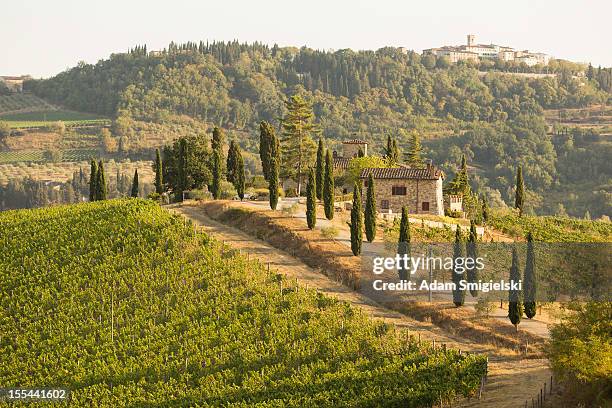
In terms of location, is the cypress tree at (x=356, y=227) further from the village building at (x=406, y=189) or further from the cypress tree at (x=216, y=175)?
the cypress tree at (x=216, y=175)

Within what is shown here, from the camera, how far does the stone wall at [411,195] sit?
226ft

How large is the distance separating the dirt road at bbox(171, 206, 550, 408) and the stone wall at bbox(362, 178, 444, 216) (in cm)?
1345

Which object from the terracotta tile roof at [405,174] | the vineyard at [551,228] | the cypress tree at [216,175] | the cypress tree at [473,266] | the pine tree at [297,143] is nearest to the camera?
the cypress tree at [473,266]

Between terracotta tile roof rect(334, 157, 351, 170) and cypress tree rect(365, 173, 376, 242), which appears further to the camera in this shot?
terracotta tile roof rect(334, 157, 351, 170)

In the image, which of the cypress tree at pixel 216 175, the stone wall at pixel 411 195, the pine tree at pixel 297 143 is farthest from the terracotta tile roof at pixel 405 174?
the cypress tree at pixel 216 175

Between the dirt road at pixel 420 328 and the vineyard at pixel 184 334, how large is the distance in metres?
1.33

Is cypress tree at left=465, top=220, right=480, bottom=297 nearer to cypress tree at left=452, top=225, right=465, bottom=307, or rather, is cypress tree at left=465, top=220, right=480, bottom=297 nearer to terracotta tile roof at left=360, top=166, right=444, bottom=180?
cypress tree at left=452, top=225, right=465, bottom=307

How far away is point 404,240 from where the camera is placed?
52438 mm

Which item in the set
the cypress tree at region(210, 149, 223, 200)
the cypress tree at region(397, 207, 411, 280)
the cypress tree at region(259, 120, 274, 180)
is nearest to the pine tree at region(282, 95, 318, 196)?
the cypress tree at region(259, 120, 274, 180)

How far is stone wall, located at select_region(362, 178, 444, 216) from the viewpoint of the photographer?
68750 mm

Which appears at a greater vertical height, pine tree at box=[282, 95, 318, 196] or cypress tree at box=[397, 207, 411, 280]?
pine tree at box=[282, 95, 318, 196]

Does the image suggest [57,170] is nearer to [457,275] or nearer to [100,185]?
[100,185]

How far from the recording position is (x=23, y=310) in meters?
50.6

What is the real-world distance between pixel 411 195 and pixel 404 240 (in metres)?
17.0
